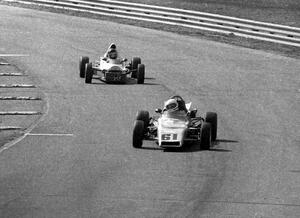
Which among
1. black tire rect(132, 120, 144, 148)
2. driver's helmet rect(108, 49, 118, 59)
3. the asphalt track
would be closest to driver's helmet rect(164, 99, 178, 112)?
the asphalt track

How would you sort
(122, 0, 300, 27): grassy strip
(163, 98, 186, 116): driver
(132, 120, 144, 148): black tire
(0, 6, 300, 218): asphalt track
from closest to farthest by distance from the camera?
(0, 6, 300, 218): asphalt track, (132, 120, 144, 148): black tire, (163, 98, 186, 116): driver, (122, 0, 300, 27): grassy strip

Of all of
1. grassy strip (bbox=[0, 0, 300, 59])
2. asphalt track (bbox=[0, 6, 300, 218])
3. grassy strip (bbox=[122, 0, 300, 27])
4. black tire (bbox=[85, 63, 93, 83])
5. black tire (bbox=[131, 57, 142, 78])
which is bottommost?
asphalt track (bbox=[0, 6, 300, 218])

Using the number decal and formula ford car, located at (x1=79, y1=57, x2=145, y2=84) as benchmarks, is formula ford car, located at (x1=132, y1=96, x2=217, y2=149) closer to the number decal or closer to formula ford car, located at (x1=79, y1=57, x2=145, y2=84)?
the number decal

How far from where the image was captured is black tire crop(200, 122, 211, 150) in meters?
24.9

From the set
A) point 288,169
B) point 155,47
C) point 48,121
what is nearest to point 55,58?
point 155,47

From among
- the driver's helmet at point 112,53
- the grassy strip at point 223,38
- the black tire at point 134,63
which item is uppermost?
the grassy strip at point 223,38

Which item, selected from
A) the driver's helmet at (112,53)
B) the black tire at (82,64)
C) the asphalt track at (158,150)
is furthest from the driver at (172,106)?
the black tire at (82,64)

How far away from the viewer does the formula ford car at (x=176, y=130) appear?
24969mm

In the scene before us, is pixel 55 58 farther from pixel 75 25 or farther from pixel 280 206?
pixel 280 206

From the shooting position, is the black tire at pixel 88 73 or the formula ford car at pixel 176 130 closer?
the formula ford car at pixel 176 130

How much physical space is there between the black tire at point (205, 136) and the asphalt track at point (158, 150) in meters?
0.25

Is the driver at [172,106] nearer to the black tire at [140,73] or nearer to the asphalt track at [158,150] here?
the asphalt track at [158,150]

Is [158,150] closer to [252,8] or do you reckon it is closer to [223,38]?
[223,38]

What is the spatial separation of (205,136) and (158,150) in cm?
127
